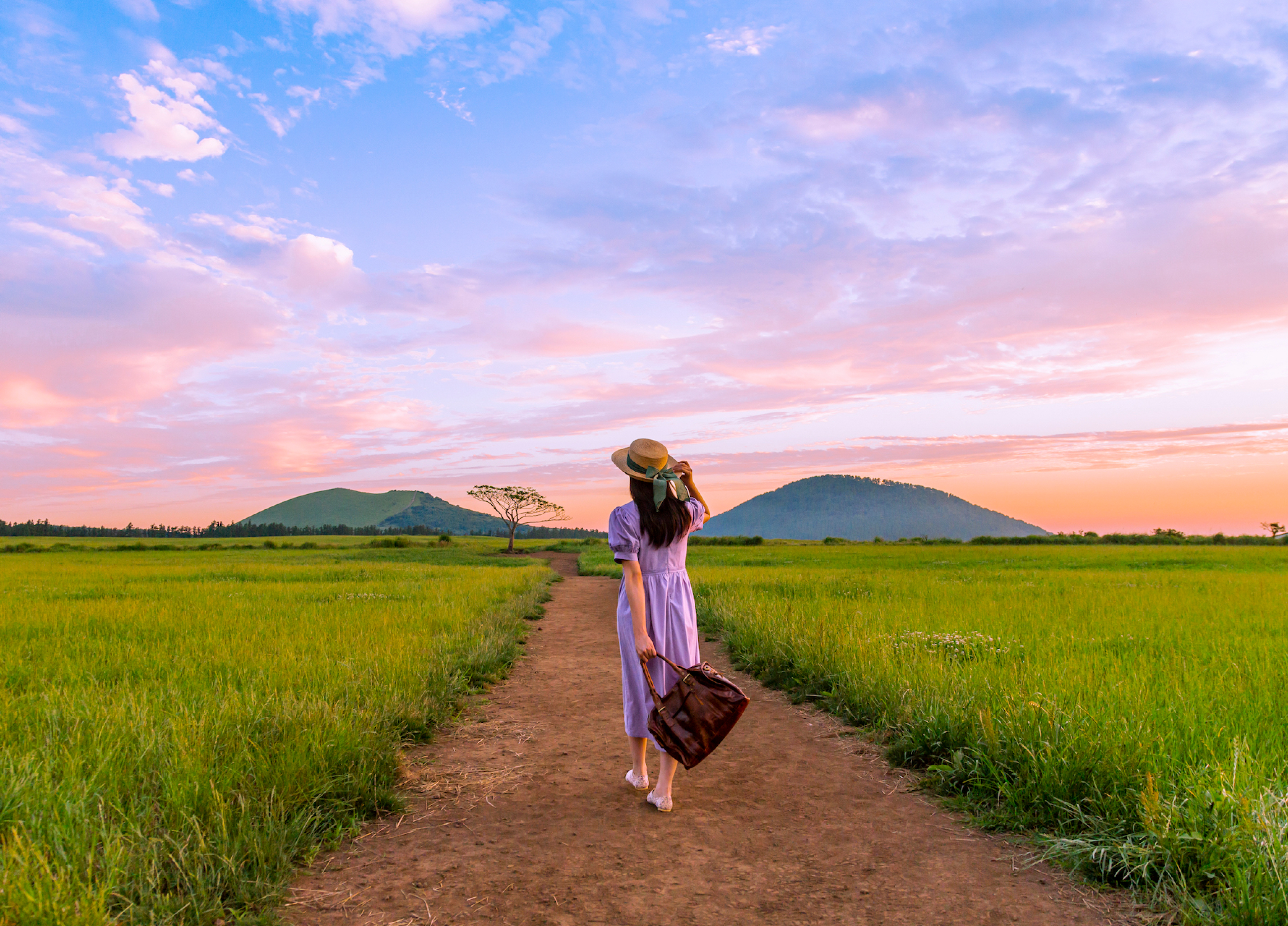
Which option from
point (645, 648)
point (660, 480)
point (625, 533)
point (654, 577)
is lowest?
point (645, 648)

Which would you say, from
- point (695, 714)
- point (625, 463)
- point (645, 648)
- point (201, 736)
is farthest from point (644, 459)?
point (201, 736)

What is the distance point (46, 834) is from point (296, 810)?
1240 mm

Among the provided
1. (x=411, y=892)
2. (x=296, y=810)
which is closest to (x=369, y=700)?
(x=296, y=810)

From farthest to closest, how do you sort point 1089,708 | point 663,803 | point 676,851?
point 1089,708, point 663,803, point 676,851

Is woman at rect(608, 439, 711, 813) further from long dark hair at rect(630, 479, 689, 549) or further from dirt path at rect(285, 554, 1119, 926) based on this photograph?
dirt path at rect(285, 554, 1119, 926)

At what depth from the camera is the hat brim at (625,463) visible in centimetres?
490

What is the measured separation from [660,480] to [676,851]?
7.60 ft

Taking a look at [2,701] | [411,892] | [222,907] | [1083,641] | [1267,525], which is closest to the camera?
[222,907]

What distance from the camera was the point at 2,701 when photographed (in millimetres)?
6734

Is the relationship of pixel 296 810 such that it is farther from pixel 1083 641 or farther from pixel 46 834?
pixel 1083 641

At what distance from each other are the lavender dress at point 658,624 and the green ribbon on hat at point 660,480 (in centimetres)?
21

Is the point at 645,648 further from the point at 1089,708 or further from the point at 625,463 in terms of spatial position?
the point at 1089,708

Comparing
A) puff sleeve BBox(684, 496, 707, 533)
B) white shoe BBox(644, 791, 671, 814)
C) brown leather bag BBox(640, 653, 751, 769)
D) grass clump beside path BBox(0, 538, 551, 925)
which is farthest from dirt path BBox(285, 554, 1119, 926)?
puff sleeve BBox(684, 496, 707, 533)

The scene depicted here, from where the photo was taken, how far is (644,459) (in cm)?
491
